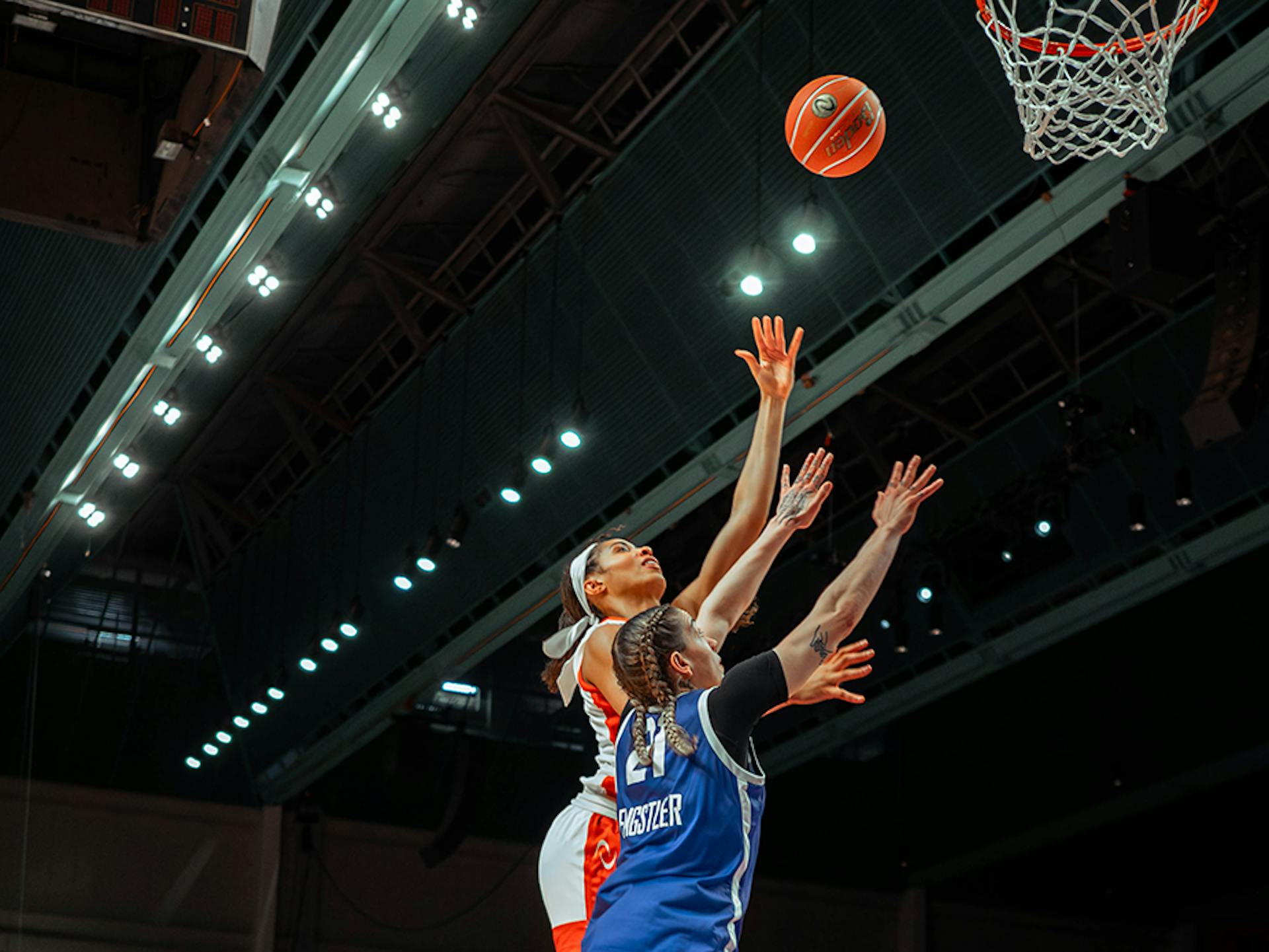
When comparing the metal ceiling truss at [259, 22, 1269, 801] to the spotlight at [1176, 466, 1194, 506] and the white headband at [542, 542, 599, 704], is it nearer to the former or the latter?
the spotlight at [1176, 466, 1194, 506]

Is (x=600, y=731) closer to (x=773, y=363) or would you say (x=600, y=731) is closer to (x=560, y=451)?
(x=773, y=363)

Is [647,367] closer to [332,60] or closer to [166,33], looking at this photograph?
[332,60]

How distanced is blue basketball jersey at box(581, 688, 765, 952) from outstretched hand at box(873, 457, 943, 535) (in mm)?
847

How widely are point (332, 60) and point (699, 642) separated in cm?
697

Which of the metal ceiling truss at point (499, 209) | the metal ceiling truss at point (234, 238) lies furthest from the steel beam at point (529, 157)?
the metal ceiling truss at point (234, 238)

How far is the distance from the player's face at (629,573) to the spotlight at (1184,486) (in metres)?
10.2

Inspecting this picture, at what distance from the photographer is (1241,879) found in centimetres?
2252

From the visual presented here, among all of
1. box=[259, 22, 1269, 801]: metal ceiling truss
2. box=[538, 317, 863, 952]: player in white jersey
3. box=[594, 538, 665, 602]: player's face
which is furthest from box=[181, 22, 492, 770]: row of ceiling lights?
box=[594, 538, 665, 602]: player's face

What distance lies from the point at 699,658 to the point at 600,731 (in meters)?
0.98

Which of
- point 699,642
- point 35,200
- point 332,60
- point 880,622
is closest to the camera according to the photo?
point 699,642

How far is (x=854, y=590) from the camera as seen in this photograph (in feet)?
14.4

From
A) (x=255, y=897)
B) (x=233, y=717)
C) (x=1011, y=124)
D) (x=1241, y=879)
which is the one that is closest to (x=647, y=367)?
(x=1011, y=124)

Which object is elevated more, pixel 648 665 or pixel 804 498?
pixel 804 498

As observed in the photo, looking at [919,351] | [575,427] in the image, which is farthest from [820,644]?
[919,351]
